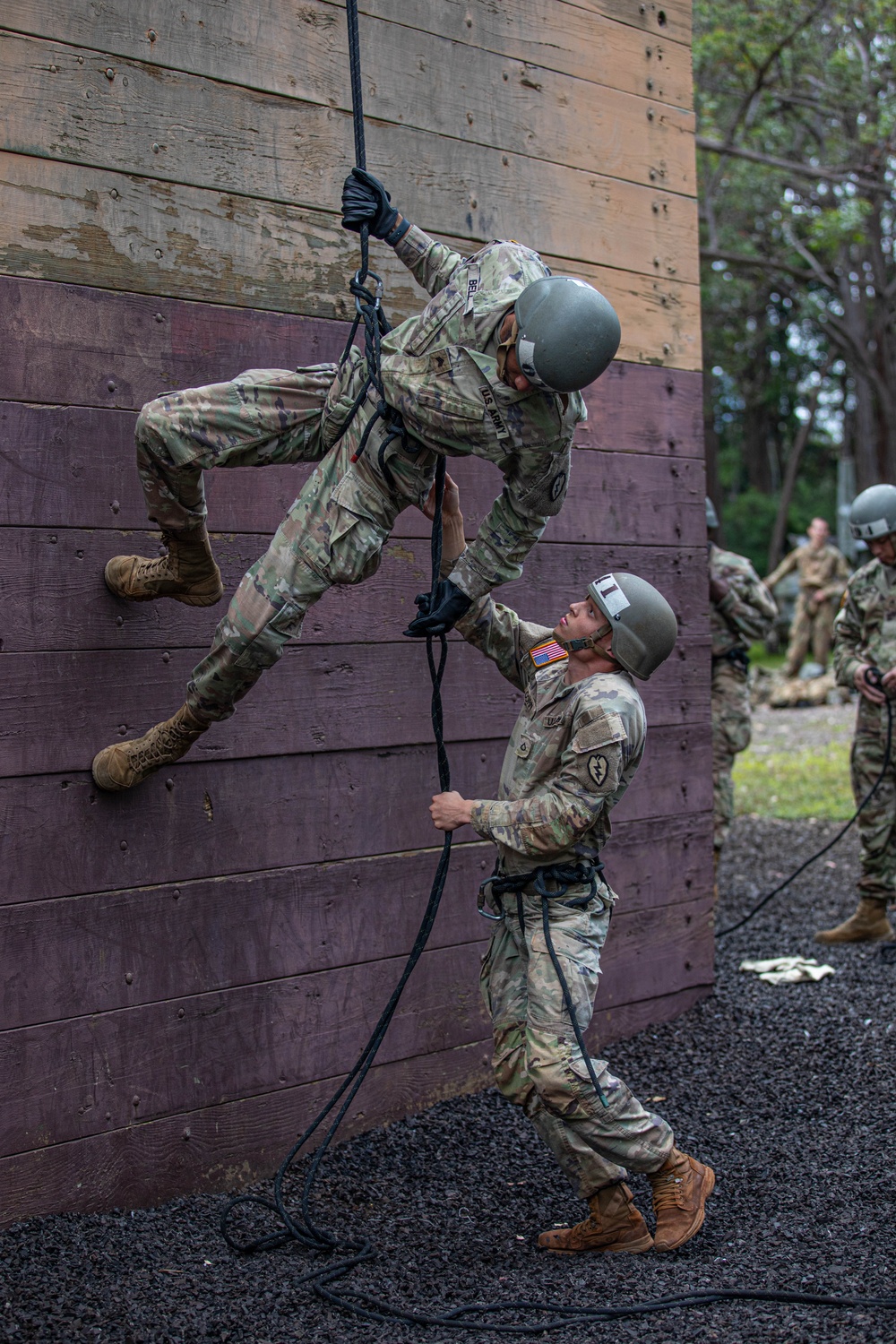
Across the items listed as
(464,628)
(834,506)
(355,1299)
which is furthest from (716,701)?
(834,506)

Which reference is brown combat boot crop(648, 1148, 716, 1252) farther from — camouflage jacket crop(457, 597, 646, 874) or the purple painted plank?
the purple painted plank

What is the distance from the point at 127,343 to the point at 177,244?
0.37 meters

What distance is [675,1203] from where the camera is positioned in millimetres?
3791

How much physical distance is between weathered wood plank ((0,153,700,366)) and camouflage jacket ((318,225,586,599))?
67 centimetres

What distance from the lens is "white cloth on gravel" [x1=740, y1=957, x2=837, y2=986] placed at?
21.7 ft

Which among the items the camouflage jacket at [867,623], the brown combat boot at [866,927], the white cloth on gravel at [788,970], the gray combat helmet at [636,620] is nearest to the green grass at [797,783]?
the brown combat boot at [866,927]

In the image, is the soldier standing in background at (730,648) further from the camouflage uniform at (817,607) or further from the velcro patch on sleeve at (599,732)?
the camouflage uniform at (817,607)

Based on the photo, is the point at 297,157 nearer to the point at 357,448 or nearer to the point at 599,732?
the point at 357,448

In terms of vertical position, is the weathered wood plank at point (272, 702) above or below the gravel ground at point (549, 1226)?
above

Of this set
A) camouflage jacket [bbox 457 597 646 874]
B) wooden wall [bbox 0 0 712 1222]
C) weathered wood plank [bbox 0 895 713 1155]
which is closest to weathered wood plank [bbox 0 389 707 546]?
wooden wall [bbox 0 0 712 1222]

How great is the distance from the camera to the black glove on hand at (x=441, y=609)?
3701 mm

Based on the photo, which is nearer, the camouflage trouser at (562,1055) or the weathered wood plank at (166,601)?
the camouflage trouser at (562,1055)

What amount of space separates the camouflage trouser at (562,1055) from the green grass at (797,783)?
811 centimetres

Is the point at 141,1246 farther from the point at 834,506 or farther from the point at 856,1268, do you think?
the point at 834,506
